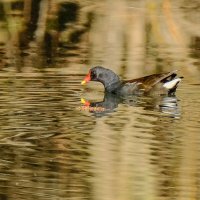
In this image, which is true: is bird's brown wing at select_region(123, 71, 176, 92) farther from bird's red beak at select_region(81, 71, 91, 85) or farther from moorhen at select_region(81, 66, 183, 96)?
bird's red beak at select_region(81, 71, 91, 85)

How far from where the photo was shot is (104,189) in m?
7.41

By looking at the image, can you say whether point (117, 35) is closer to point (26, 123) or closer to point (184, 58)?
point (184, 58)

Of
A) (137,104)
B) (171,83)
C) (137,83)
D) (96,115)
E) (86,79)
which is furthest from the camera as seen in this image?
(86,79)

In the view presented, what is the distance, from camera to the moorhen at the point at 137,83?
11.8 m

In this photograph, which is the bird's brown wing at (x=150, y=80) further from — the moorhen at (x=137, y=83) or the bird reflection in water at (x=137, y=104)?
the bird reflection in water at (x=137, y=104)

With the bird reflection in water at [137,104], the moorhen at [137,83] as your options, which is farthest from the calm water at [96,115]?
the moorhen at [137,83]

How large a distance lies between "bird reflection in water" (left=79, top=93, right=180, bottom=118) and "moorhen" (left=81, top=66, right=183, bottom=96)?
9cm

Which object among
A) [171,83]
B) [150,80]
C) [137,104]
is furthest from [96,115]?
[150,80]

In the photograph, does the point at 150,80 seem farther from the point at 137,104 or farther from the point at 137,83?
the point at 137,104

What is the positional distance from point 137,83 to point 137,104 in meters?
0.66

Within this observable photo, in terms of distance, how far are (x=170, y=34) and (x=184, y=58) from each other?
97.6 inches

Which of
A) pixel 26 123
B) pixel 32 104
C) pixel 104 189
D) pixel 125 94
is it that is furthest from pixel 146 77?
pixel 104 189

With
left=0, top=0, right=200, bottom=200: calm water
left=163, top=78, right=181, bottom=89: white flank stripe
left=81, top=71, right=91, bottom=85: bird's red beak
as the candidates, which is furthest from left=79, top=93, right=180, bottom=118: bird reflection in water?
left=81, top=71, right=91, bottom=85: bird's red beak

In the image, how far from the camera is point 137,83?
1187cm
